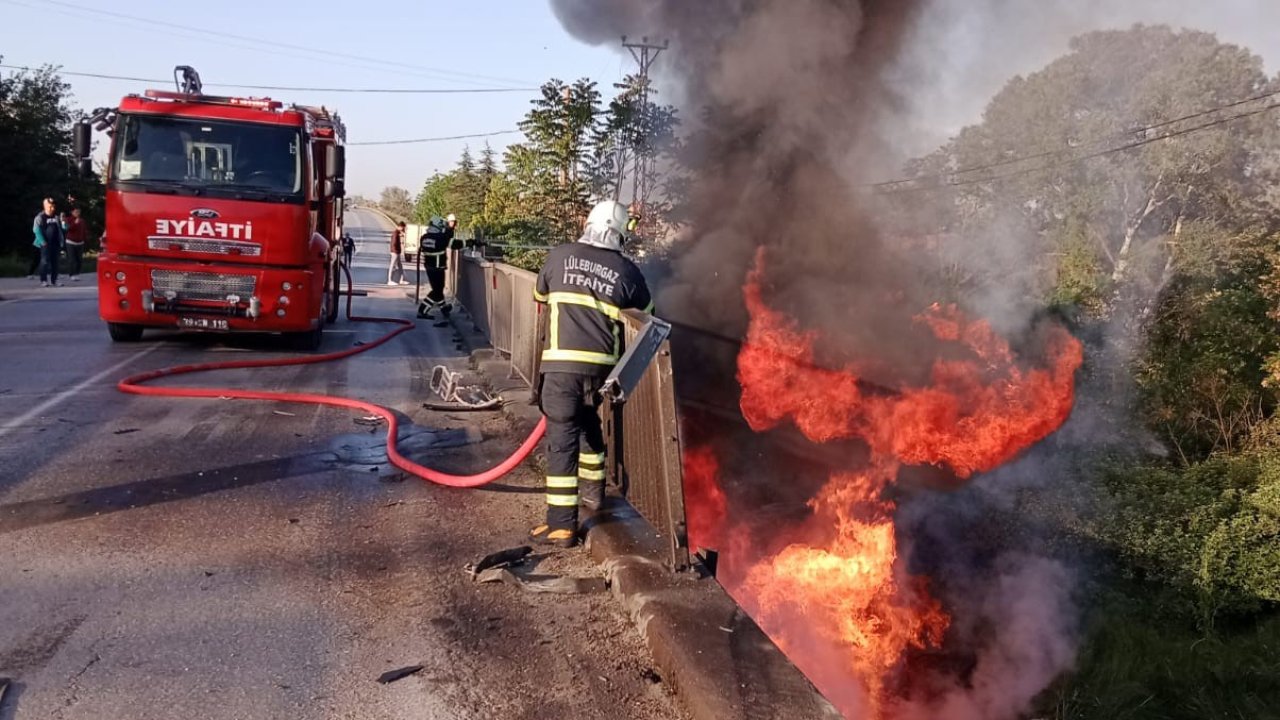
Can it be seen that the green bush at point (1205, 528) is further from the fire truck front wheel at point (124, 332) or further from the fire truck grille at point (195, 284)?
the fire truck front wheel at point (124, 332)

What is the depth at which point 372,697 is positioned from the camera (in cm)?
303

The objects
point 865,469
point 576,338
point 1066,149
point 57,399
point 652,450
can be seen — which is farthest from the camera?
point 1066,149

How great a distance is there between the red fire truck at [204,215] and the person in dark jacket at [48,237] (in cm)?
1016

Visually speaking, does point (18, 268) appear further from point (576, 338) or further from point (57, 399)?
point (576, 338)

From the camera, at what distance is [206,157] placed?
971 cm

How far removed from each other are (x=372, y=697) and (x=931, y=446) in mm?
9120

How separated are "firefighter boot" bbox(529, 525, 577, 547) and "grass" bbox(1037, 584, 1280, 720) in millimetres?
7030

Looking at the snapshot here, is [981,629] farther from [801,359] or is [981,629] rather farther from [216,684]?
[216,684]

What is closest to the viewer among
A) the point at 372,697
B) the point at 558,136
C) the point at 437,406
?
the point at 372,697

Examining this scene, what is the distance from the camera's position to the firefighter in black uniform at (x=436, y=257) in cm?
1507

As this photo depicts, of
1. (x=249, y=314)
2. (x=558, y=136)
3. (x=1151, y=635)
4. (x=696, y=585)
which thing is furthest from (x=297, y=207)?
(x=558, y=136)

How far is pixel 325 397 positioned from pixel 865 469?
5.96 m

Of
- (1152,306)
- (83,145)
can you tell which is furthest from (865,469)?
(1152,306)

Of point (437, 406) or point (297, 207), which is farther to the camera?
point (297, 207)
